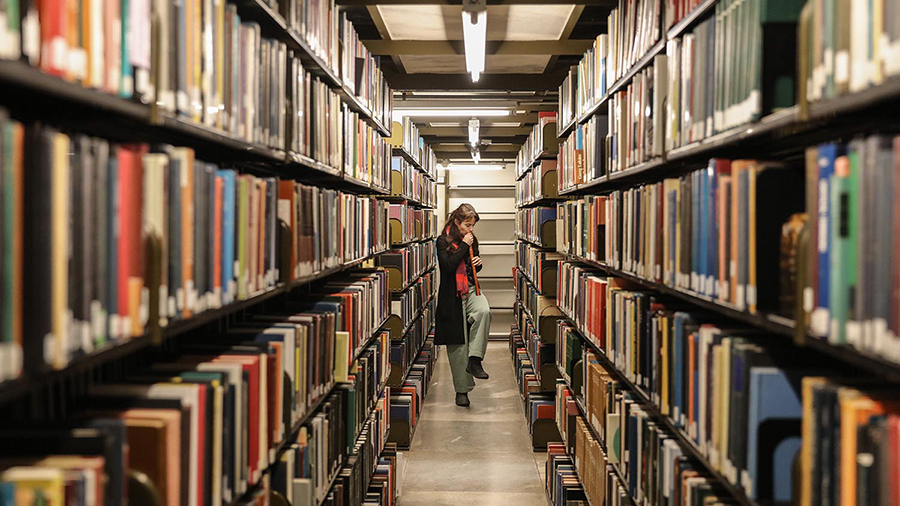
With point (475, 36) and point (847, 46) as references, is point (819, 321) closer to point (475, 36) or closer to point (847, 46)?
point (847, 46)

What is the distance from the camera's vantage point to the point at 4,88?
38.5 inches

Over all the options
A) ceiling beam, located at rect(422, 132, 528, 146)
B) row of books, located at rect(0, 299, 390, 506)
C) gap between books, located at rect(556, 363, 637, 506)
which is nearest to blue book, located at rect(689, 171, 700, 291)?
gap between books, located at rect(556, 363, 637, 506)

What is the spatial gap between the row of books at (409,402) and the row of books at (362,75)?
75.8 inches

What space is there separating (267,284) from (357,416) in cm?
156

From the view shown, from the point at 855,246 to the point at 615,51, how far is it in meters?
2.18

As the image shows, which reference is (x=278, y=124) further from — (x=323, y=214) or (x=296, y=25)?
(x=323, y=214)

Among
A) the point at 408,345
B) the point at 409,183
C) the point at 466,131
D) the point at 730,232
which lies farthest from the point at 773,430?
the point at 466,131

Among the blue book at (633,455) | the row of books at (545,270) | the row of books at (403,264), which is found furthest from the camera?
the row of books at (403,264)

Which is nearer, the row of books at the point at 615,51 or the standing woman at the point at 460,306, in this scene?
the row of books at the point at 615,51

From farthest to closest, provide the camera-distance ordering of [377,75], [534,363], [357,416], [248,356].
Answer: [534,363], [377,75], [357,416], [248,356]

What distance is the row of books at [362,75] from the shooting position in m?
3.17

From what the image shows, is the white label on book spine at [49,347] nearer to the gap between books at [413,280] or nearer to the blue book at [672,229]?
the blue book at [672,229]

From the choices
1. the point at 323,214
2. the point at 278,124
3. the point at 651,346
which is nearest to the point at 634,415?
the point at 651,346

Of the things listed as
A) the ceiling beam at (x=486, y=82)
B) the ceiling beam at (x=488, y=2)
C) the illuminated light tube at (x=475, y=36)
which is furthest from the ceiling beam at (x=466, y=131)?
the ceiling beam at (x=488, y=2)
